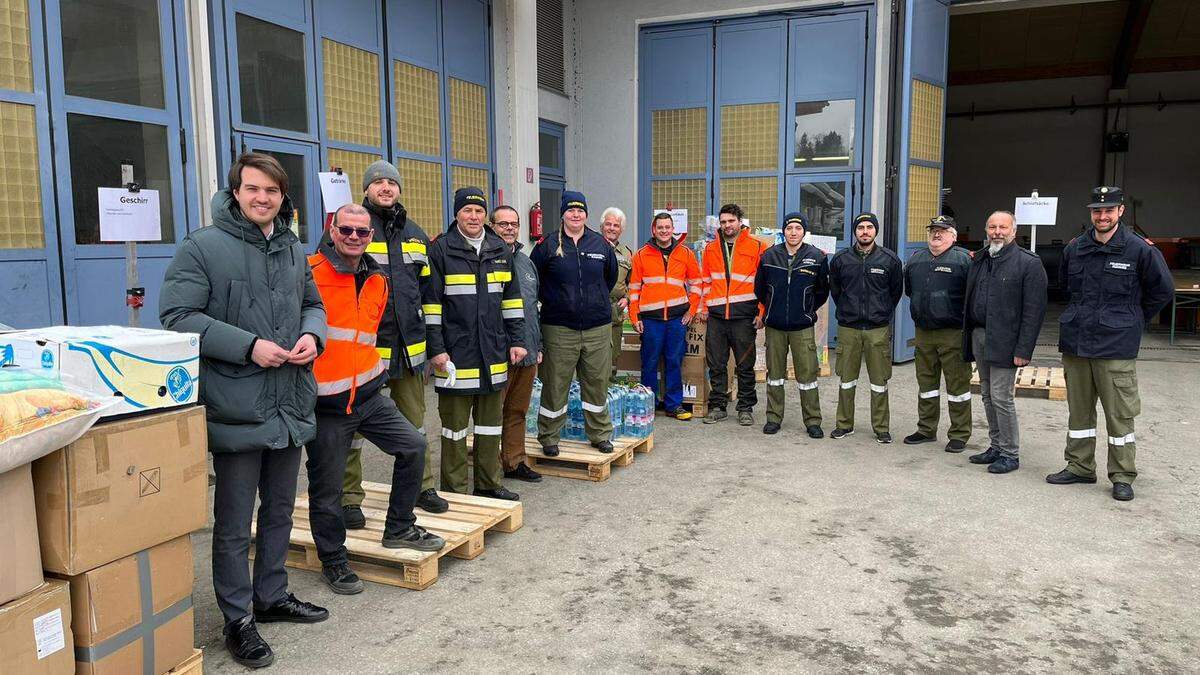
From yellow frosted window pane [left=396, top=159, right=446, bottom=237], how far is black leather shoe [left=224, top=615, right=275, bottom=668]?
5878 mm

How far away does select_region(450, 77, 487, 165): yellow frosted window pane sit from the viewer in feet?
30.7

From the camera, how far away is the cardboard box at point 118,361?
2.46 meters

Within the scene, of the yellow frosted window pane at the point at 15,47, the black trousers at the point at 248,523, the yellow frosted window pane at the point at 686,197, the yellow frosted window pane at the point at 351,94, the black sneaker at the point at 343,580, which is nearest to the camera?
the black trousers at the point at 248,523

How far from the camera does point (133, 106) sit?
579 cm

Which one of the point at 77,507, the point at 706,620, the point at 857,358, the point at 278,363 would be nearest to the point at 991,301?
the point at 857,358

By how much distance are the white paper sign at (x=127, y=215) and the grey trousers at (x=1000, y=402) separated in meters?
5.64

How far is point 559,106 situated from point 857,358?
6.93 m

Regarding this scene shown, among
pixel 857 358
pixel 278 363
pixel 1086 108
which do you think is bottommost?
pixel 857 358

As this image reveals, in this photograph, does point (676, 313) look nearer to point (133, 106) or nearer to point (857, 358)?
point (857, 358)

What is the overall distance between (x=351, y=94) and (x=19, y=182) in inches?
130

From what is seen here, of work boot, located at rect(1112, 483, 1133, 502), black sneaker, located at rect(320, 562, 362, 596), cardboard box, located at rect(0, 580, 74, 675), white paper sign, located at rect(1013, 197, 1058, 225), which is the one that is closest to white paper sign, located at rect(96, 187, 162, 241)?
black sneaker, located at rect(320, 562, 362, 596)

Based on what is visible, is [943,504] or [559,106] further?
[559,106]

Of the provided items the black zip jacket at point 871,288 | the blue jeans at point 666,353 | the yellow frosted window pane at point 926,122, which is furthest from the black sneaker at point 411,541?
the yellow frosted window pane at point 926,122

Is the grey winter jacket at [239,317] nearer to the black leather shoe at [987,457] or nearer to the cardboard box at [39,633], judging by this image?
the cardboard box at [39,633]
